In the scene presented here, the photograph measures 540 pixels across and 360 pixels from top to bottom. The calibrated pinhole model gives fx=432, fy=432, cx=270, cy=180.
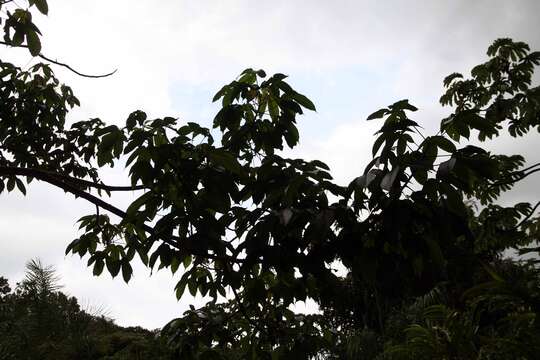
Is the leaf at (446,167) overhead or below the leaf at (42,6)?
below

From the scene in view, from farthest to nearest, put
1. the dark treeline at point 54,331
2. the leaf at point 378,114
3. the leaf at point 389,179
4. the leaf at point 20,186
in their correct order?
the dark treeline at point 54,331 < the leaf at point 20,186 < the leaf at point 378,114 < the leaf at point 389,179

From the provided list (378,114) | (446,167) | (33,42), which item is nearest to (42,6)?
(33,42)

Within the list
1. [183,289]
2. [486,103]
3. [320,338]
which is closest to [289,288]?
[320,338]

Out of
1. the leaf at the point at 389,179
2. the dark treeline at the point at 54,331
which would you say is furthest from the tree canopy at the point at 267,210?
the dark treeline at the point at 54,331

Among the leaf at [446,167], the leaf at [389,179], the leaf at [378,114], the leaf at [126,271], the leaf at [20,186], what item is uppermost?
the leaf at [20,186]

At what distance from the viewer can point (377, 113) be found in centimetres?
125

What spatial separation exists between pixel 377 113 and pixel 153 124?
28.6 inches

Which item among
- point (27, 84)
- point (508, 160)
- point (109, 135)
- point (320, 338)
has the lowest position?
point (320, 338)

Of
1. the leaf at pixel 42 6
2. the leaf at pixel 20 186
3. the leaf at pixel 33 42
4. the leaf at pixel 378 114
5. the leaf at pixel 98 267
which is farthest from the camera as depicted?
the leaf at pixel 20 186

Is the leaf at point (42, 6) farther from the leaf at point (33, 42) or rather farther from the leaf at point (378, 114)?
the leaf at point (378, 114)

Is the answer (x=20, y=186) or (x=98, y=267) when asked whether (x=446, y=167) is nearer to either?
(x=98, y=267)

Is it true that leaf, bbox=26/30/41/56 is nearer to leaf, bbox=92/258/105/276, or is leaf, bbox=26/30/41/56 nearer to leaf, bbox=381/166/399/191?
leaf, bbox=92/258/105/276

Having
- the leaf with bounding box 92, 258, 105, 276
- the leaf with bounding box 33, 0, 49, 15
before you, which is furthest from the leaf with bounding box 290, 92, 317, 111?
the leaf with bounding box 92, 258, 105, 276

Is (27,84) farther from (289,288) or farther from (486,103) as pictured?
(486,103)
